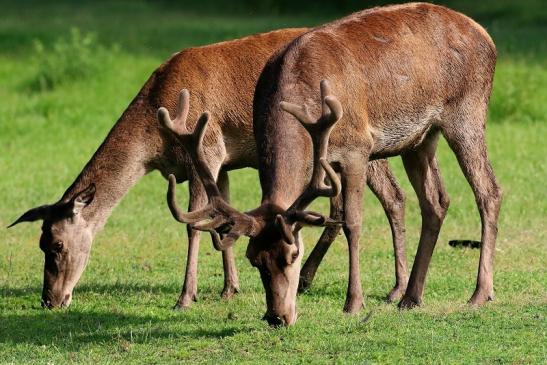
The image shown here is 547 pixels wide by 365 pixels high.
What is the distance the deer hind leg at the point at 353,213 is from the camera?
909 cm

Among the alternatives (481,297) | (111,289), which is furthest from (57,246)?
→ (481,297)

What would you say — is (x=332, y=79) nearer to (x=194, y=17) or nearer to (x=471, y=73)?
(x=471, y=73)

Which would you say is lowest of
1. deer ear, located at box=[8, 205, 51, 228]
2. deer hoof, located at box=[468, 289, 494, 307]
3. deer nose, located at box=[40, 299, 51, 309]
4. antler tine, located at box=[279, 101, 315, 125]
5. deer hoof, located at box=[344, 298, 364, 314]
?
deer hoof, located at box=[468, 289, 494, 307]

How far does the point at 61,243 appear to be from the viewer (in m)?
10.3

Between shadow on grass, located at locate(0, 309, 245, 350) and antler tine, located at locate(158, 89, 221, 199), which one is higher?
antler tine, located at locate(158, 89, 221, 199)

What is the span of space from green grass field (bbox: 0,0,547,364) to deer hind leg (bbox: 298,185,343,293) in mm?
169

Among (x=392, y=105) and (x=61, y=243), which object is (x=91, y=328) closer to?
(x=61, y=243)

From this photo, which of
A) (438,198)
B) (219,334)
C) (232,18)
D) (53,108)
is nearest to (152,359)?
(219,334)

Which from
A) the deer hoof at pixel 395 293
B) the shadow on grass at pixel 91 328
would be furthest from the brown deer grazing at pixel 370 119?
the shadow on grass at pixel 91 328

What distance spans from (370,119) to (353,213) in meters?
0.66

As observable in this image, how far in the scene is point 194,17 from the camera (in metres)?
29.9

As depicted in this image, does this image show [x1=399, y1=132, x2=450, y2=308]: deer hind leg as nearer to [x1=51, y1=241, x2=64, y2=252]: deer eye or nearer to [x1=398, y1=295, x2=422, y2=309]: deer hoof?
[x1=398, y1=295, x2=422, y2=309]: deer hoof

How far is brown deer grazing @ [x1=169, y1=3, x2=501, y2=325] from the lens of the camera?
8.23 meters

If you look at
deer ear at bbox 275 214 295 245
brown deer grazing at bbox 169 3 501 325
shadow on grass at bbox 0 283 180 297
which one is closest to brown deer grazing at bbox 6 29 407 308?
shadow on grass at bbox 0 283 180 297
